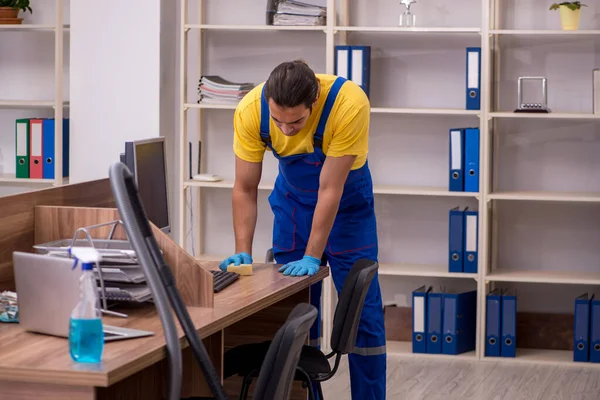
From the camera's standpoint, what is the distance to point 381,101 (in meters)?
5.26

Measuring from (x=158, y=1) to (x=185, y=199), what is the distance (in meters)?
1.07

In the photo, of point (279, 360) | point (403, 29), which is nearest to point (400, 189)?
point (403, 29)

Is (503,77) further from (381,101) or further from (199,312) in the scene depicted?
(199,312)

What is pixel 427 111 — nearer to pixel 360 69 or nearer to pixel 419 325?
pixel 360 69

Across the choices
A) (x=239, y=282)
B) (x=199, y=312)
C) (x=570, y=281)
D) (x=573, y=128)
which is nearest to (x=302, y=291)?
(x=239, y=282)

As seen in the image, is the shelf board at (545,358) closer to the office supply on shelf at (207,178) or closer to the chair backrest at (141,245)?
the office supply on shelf at (207,178)

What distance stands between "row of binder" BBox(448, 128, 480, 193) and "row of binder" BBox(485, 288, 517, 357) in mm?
579

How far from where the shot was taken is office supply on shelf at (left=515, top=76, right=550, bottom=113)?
4854mm

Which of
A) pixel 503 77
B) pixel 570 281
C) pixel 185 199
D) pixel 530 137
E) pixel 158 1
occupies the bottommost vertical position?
pixel 570 281

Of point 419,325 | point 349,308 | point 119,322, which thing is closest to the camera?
point 119,322

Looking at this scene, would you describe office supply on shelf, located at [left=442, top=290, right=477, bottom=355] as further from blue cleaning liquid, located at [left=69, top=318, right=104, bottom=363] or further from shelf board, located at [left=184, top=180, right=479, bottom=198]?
blue cleaning liquid, located at [left=69, top=318, right=104, bottom=363]

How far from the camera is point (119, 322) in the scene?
7.55ft

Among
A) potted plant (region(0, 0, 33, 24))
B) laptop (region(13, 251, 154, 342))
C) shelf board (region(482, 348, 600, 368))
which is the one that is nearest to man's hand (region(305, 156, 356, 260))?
→ laptop (region(13, 251, 154, 342))

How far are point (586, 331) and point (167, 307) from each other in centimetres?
339
